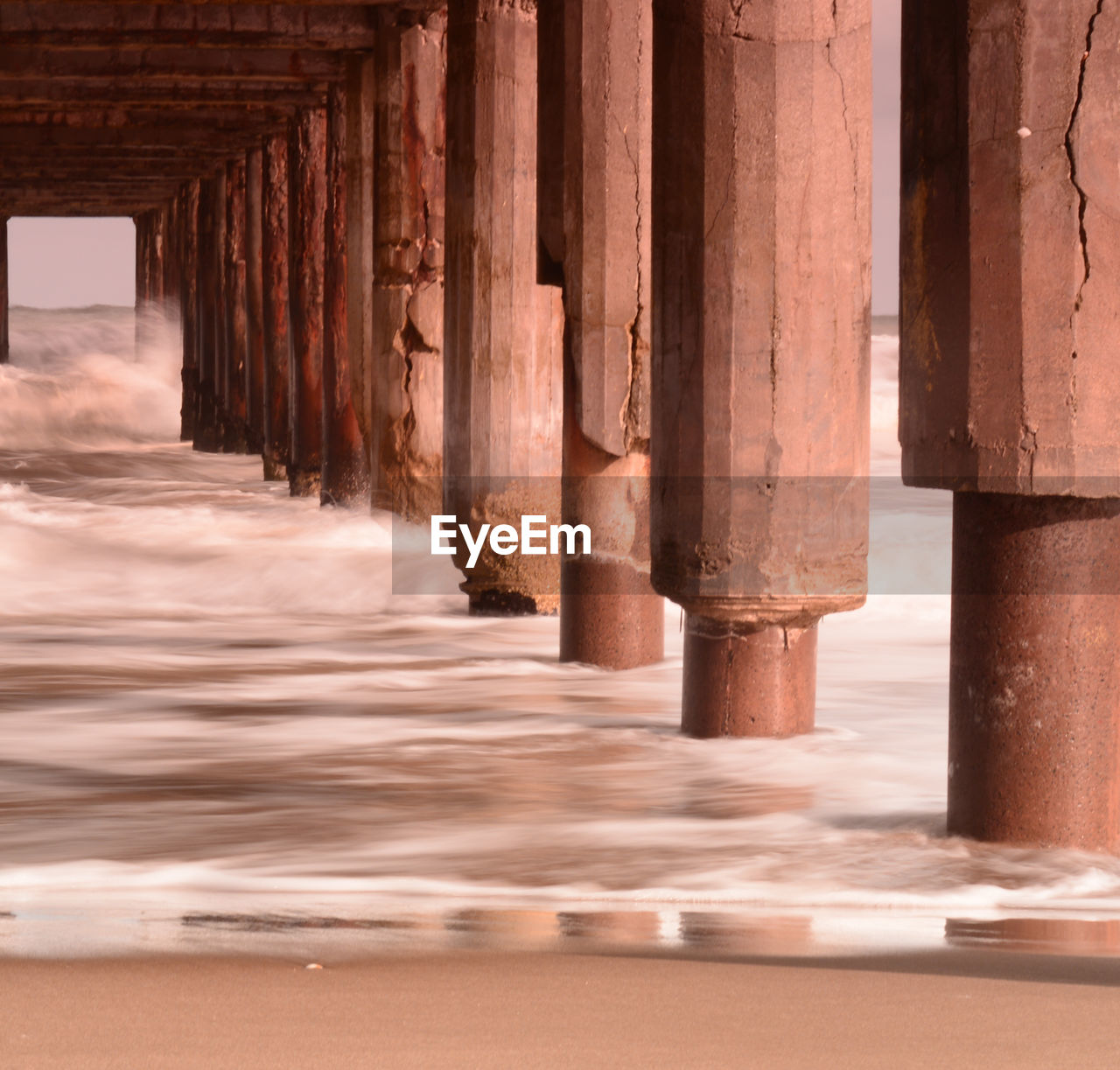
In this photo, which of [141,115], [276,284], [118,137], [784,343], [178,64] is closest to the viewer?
[784,343]

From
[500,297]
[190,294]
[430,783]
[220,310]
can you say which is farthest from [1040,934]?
[190,294]

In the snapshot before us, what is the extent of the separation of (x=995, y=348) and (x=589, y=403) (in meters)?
3.11

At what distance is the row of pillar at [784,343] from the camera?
3629 millimetres

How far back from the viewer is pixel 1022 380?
3.63 m

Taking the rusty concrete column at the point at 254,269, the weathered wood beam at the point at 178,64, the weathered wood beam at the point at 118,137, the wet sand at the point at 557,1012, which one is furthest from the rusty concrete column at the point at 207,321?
the wet sand at the point at 557,1012

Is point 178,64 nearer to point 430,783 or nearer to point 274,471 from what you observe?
point 274,471

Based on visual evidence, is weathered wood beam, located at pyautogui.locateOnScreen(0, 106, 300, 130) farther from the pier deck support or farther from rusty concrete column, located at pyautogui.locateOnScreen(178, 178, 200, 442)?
rusty concrete column, located at pyautogui.locateOnScreen(178, 178, 200, 442)

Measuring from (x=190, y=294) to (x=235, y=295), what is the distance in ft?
15.8

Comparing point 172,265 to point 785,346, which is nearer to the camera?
point 785,346

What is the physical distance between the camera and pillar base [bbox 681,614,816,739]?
533 centimetres

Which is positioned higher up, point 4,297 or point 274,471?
point 4,297

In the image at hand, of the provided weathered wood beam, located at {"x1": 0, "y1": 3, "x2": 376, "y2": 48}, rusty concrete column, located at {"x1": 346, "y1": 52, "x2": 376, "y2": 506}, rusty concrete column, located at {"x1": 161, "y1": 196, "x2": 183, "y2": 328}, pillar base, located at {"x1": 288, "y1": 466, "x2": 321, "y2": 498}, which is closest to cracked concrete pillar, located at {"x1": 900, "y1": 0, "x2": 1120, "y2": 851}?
weathered wood beam, located at {"x1": 0, "y1": 3, "x2": 376, "y2": 48}

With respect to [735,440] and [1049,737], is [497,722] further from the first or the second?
[1049,737]

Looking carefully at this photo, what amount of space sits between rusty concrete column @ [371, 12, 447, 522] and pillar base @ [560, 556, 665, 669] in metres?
3.67
